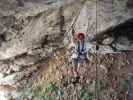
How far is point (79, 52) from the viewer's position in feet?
23.5

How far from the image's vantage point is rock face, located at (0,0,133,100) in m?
6.71

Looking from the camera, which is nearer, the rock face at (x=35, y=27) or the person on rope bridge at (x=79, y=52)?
the rock face at (x=35, y=27)

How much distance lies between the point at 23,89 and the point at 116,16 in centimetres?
289

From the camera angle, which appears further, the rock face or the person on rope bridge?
the person on rope bridge

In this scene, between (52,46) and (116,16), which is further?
(52,46)

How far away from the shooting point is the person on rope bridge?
711cm

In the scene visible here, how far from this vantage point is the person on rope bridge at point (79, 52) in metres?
7.11

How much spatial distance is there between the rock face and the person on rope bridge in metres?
0.17

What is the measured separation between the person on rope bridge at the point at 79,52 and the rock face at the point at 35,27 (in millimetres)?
172

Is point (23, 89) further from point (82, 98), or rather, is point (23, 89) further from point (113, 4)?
point (113, 4)

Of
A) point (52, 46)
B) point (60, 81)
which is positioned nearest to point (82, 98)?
point (60, 81)

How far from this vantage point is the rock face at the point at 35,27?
6715 mm

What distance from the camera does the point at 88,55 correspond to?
7148 mm

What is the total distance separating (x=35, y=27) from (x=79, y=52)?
123 cm
